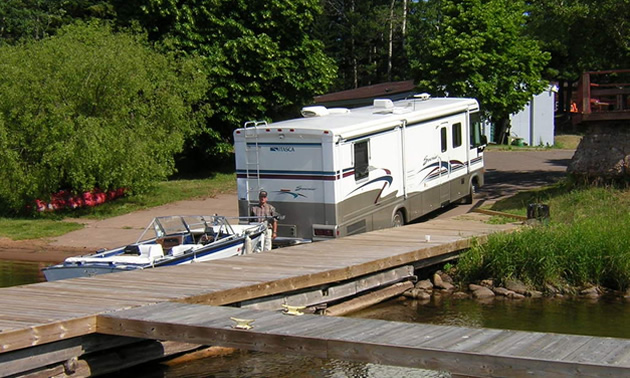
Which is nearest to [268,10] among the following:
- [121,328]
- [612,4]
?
[612,4]

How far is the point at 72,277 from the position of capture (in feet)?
47.0

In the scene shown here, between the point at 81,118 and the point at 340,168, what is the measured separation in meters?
10.5

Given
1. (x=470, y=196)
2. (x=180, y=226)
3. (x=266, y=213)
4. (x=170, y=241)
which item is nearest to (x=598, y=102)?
(x=470, y=196)

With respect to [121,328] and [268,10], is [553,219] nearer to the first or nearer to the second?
[121,328]

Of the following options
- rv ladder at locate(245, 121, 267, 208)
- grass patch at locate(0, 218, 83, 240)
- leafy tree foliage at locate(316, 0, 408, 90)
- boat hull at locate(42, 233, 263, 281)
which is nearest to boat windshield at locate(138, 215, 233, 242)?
boat hull at locate(42, 233, 263, 281)

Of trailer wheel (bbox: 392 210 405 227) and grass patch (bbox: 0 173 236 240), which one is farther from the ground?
trailer wheel (bbox: 392 210 405 227)

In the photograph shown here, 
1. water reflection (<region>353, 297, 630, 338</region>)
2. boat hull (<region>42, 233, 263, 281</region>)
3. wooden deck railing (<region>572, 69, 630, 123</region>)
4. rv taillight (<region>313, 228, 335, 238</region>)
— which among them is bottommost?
water reflection (<region>353, 297, 630, 338</region>)

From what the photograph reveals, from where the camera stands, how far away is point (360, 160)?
18.0 m

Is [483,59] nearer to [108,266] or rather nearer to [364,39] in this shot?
[108,266]

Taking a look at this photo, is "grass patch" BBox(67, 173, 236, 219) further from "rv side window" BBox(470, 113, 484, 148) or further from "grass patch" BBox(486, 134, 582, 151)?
"grass patch" BBox(486, 134, 582, 151)

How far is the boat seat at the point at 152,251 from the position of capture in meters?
15.0

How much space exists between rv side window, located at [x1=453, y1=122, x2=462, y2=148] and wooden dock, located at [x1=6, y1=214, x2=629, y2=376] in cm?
632

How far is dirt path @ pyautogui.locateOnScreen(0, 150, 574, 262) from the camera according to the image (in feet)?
71.2

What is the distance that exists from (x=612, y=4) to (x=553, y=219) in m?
7.50
